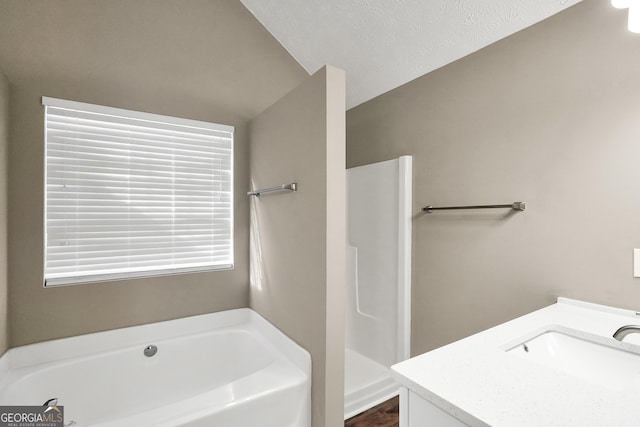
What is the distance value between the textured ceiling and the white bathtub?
→ 6.64 feet

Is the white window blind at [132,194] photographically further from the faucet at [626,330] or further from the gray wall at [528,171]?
the faucet at [626,330]

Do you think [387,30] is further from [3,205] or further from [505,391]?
[3,205]

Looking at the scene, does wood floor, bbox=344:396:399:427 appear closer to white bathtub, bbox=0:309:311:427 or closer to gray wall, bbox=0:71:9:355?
white bathtub, bbox=0:309:311:427

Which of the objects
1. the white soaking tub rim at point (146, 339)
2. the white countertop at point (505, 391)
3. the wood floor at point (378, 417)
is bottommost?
the wood floor at point (378, 417)

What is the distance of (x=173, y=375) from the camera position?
1.85 m

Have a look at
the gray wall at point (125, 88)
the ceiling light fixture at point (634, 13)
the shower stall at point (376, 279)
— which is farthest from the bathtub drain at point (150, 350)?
the ceiling light fixture at point (634, 13)

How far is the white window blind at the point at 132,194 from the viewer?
1.67 m

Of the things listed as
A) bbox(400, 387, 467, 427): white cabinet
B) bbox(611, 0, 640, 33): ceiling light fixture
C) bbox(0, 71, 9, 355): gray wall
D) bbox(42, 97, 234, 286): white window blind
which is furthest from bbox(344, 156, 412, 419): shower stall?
bbox(0, 71, 9, 355): gray wall

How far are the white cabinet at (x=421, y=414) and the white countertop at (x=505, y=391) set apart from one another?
2 cm

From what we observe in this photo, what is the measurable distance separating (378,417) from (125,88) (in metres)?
2.65

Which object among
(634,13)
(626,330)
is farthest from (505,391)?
(634,13)

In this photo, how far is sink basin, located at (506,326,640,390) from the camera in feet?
3.11

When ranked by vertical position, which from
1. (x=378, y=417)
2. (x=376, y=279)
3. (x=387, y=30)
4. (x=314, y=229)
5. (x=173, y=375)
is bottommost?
(x=378, y=417)

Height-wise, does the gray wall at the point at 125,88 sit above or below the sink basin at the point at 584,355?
above
